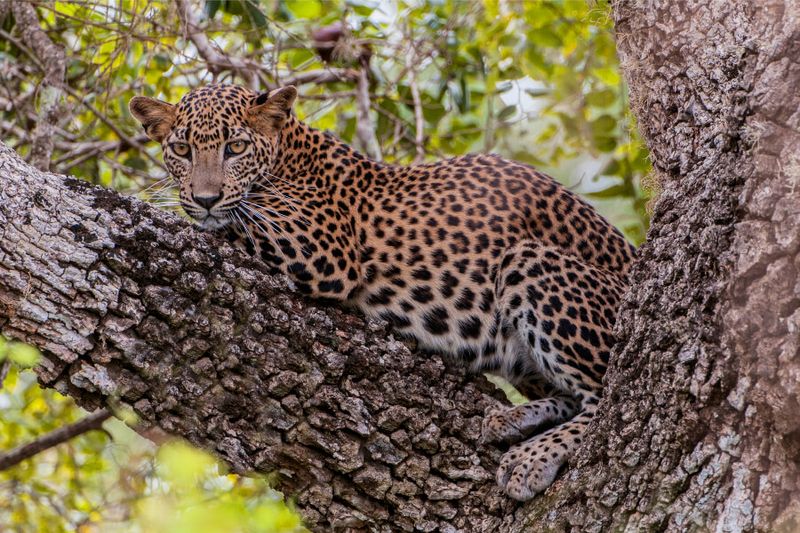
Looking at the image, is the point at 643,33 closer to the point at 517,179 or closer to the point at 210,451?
the point at 517,179

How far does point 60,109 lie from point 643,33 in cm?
429

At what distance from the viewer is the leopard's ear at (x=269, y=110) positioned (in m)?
6.43

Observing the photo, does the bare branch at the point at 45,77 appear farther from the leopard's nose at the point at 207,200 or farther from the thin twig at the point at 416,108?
the thin twig at the point at 416,108

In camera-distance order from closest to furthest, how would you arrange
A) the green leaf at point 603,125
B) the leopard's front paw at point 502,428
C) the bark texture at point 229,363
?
1. the bark texture at point 229,363
2. the leopard's front paw at point 502,428
3. the green leaf at point 603,125

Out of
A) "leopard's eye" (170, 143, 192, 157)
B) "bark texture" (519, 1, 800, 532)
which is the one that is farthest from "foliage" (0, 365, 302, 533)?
"bark texture" (519, 1, 800, 532)

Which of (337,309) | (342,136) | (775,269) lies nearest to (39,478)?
(342,136)

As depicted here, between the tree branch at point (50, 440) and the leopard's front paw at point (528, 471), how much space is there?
10.3 feet

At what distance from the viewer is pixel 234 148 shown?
632cm

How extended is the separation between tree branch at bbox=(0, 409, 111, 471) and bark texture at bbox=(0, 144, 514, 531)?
2.47m

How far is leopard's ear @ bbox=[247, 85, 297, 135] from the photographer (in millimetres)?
6430

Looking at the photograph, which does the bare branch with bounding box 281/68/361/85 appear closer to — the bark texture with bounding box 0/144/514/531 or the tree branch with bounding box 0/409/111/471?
the tree branch with bounding box 0/409/111/471

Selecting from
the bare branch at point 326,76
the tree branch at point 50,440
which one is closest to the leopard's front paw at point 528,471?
the tree branch at point 50,440

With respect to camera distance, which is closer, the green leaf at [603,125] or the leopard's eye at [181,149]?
the leopard's eye at [181,149]

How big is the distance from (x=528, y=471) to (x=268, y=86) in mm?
4546
